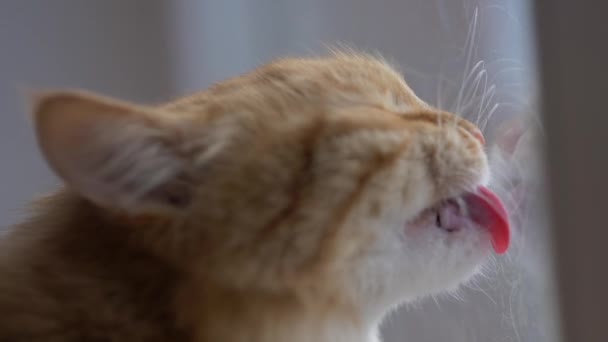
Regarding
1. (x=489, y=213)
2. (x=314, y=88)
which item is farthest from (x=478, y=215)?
(x=314, y=88)

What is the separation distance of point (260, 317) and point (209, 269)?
85 millimetres

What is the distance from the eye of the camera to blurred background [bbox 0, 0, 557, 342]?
80cm

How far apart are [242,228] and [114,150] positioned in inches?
6.7

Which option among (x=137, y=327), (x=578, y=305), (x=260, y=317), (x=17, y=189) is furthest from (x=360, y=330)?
(x=17, y=189)

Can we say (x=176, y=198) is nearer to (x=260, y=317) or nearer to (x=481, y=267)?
(x=260, y=317)

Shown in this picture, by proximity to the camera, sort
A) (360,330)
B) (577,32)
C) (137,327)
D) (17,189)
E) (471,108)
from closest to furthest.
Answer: (577,32)
(137,327)
(360,330)
(471,108)
(17,189)

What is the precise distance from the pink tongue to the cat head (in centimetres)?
4

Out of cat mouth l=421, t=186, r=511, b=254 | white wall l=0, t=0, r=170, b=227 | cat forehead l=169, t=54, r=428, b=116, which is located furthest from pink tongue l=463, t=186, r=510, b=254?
white wall l=0, t=0, r=170, b=227

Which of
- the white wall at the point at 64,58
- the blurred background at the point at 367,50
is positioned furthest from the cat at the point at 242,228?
the white wall at the point at 64,58

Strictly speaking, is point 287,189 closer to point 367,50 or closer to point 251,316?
point 251,316

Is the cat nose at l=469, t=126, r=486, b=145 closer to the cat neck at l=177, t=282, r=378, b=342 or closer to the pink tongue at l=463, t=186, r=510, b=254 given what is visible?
the pink tongue at l=463, t=186, r=510, b=254

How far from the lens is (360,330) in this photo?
0.88m

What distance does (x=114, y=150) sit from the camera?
707 mm

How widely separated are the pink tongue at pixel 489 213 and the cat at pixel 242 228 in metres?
0.04
